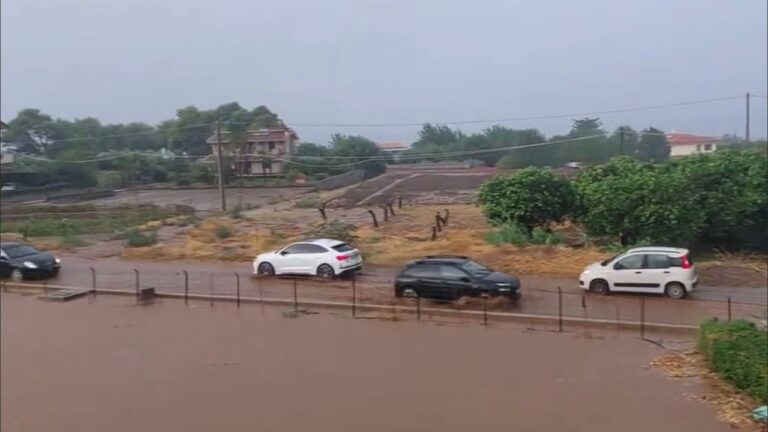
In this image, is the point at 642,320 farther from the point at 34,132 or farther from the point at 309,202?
the point at 309,202

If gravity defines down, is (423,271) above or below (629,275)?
above

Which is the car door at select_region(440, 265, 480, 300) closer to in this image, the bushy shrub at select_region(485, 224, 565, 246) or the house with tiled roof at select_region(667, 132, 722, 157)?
the bushy shrub at select_region(485, 224, 565, 246)

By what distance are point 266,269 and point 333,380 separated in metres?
4.98

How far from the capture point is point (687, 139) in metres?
12.8

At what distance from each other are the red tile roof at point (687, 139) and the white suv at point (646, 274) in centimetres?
489

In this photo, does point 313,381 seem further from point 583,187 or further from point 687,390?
point 583,187

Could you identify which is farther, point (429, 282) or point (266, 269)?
point (266, 269)

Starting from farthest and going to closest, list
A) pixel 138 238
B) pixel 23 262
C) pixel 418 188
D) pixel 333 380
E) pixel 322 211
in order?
pixel 418 188
pixel 322 211
pixel 138 238
pixel 23 262
pixel 333 380

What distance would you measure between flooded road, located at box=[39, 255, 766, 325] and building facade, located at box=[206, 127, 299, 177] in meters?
1.45

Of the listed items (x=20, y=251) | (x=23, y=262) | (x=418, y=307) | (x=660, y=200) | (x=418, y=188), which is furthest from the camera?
(x=418, y=188)

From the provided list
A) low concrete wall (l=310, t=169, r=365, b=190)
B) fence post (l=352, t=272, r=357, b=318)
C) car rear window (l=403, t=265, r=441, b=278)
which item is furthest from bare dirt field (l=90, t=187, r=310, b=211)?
car rear window (l=403, t=265, r=441, b=278)

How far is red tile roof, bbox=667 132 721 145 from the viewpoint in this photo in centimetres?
1266

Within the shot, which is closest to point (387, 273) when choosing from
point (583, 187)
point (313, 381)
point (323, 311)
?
point (323, 311)

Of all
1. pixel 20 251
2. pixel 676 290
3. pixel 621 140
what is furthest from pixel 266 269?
pixel 621 140
